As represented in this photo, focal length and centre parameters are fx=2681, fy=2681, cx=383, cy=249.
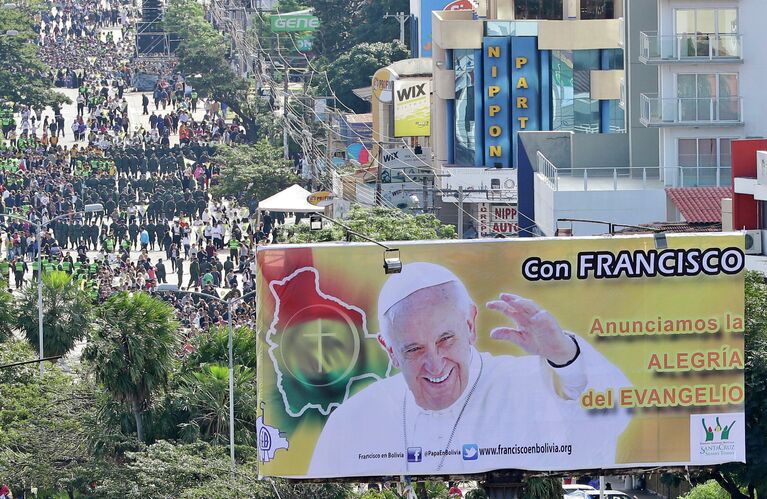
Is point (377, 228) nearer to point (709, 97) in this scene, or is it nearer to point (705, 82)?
point (709, 97)

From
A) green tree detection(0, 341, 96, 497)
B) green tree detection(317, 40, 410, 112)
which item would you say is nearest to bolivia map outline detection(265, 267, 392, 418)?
green tree detection(0, 341, 96, 497)

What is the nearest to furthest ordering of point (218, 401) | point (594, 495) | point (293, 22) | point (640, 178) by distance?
point (218, 401) < point (594, 495) < point (640, 178) < point (293, 22)

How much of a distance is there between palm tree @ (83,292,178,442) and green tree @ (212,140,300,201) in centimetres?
5277

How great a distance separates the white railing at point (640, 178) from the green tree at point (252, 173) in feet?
122

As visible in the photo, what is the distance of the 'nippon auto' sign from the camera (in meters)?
142

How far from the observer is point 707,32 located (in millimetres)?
66438

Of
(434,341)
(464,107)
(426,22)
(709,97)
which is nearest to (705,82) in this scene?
(709,97)

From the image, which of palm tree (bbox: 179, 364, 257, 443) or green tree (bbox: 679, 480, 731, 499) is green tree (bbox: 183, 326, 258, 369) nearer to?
palm tree (bbox: 179, 364, 257, 443)

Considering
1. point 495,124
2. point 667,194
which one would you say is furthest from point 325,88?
point 667,194

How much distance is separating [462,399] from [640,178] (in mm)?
29955

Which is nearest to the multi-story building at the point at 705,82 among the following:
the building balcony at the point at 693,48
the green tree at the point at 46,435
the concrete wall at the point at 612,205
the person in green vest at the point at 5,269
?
the building balcony at the point at 693,48

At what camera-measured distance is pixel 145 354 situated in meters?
51.6

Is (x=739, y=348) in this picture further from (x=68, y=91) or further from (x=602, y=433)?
(x=68, y=91)

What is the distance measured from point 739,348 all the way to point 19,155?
2968 inches
